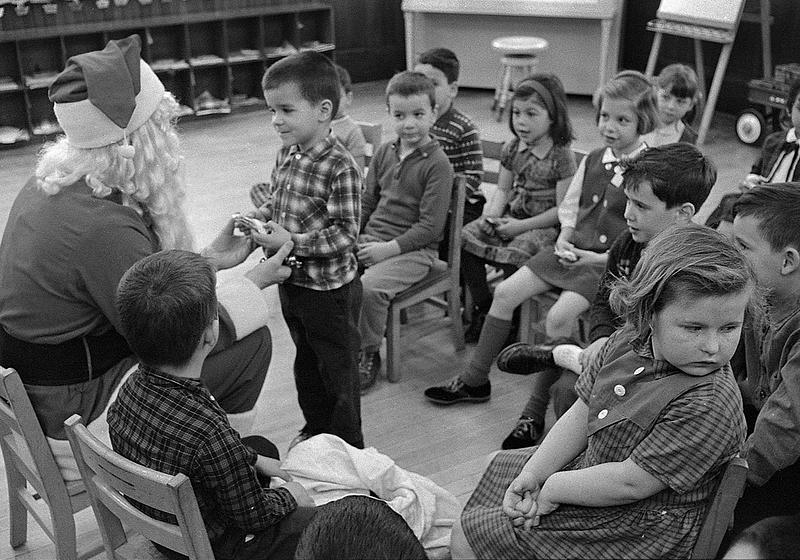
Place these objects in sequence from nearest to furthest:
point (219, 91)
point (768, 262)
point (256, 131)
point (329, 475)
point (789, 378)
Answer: point (789, 378)
point (768, 262)
point (329, 475)
point (256, 131)
point (219, 91)

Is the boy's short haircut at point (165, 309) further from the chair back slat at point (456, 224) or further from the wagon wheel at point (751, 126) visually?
the wagon wheel at point (751, 126)

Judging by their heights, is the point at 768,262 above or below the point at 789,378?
above

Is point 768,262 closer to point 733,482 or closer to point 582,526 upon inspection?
point 733,482

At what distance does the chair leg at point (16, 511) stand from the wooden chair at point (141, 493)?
0.62 m

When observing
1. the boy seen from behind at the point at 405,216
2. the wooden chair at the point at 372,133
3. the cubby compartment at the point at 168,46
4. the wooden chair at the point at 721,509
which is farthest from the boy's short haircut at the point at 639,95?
the cubby compartment at the point at 168,46

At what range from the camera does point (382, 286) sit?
3.07m

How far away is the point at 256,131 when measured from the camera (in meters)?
6.82

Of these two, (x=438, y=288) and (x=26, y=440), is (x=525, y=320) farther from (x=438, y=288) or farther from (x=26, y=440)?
(x=26, y=440)

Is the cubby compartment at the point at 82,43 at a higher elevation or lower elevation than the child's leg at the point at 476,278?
higher

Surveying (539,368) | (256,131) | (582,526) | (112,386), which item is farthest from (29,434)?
(256,131)

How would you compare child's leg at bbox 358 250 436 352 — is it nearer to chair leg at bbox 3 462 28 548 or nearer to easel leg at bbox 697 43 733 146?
chair leg at bbox 3 462 28 548

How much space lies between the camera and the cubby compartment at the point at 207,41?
23.5 feet

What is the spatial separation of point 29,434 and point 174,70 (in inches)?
216

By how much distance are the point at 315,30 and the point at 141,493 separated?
22.3 ft
